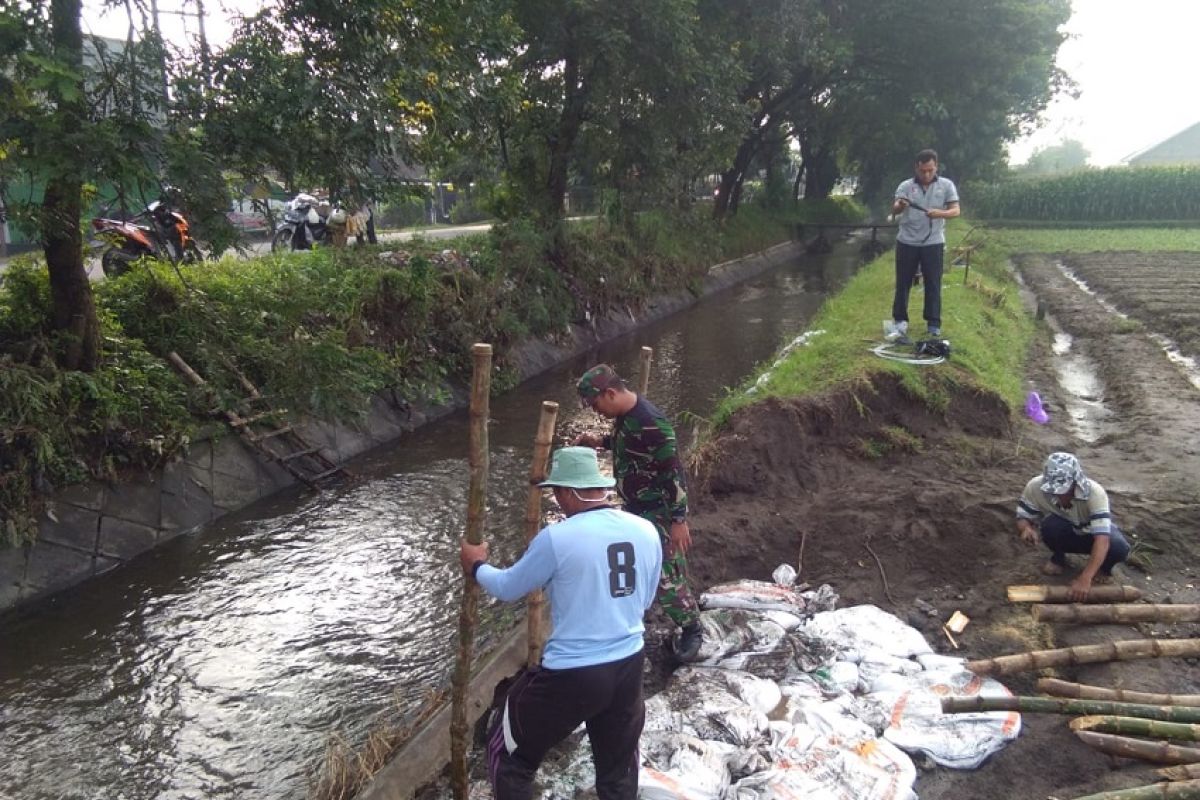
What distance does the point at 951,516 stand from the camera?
684 centimetres

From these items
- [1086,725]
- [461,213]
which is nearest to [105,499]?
[1086,725]

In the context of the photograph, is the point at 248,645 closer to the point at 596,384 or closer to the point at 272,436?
the point at 272,436

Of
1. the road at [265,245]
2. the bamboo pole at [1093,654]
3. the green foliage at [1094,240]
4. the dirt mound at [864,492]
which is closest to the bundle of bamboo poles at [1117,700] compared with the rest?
the bamboo pole at [1093,654]

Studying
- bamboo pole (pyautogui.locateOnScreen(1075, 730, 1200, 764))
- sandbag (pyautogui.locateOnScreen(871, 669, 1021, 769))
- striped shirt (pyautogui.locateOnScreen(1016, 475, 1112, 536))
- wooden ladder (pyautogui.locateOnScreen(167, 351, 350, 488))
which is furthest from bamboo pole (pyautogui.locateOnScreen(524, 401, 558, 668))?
wooden ladder (pyautogui.locateOnScreen(167, 351, 350, 488))

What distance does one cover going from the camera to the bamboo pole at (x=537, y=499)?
4324 mm

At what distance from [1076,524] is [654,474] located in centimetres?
303

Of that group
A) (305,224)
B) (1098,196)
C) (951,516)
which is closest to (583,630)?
(951,516)

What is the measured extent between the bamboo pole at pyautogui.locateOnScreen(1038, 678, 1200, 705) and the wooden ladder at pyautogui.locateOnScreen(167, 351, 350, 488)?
24.6 ft

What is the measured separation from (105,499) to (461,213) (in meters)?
26.2

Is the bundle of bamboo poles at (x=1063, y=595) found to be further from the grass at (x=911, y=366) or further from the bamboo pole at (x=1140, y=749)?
the grass at (x=911, y=366)

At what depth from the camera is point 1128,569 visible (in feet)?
20.0

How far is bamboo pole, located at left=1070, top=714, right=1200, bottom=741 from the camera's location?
407 cm

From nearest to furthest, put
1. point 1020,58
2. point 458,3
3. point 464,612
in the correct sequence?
point 464,612, point 458,3, point 1020,58

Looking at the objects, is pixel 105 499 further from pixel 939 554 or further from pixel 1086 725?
pixel 1086 725
